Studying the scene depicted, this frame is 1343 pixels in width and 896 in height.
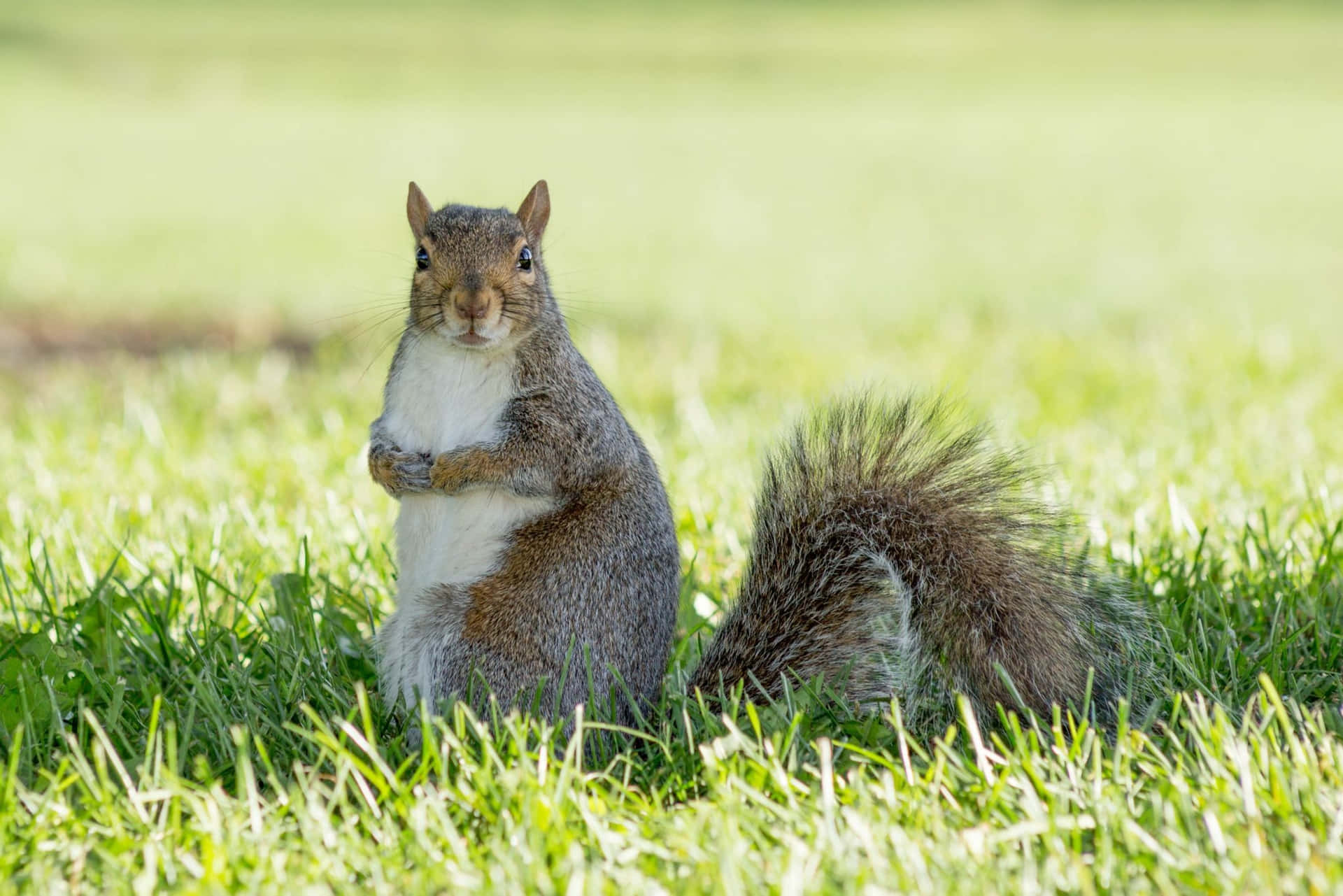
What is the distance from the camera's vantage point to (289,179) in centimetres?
1239

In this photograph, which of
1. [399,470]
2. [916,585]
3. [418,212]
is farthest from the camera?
[418,212]

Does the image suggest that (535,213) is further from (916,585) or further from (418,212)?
(916,585)

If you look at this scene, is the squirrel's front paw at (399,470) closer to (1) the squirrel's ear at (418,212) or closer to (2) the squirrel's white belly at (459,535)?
(2) the squirrel's white belly at (459,535)

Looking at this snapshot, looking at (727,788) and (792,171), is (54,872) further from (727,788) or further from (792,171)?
(792,171)

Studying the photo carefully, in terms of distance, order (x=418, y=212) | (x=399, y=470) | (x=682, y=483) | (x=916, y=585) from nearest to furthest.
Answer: (x=916, y=585) < (x=399, y=470) < (x=418, y=212) < (x=682, y=483)

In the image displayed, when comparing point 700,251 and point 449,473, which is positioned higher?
point 700,251

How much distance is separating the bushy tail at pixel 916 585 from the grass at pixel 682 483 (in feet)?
0.28

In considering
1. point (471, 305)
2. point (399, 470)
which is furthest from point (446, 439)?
point (471, 305)

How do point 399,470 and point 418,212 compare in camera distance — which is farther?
point 418,212

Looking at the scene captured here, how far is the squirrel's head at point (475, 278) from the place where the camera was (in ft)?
7.11

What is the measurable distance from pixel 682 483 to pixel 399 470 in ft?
5.05

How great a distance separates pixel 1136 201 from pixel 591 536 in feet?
34.2

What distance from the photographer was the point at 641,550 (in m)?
2.16

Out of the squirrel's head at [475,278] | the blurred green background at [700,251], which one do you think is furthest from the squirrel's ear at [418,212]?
the blurred green background at [700,251]
